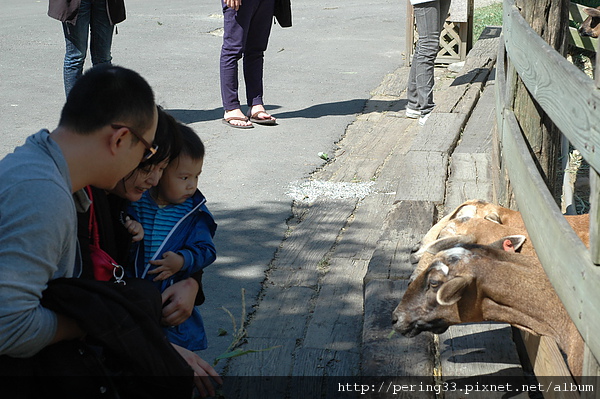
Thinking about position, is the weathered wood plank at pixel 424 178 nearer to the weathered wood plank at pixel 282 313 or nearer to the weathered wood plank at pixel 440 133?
the weathered wood plank at pixel 440 133

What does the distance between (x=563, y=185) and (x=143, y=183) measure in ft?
14.8

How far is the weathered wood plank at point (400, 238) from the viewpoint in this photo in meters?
3.78

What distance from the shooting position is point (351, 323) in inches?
153

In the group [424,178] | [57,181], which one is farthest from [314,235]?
[57,181]

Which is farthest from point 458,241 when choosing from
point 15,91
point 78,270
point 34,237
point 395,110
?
point 15,91

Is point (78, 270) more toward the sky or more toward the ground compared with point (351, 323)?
more toward the sky

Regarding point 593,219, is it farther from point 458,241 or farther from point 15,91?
point 15,91

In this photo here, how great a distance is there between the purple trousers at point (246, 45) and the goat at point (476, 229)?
4252mm

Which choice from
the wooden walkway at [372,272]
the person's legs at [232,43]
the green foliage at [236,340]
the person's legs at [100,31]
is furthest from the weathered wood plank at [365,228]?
the person's legs at [100,31]

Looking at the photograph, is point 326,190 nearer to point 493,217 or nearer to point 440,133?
point 440,133

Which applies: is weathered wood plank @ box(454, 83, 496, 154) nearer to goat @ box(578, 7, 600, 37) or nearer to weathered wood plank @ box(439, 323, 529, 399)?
goat @ box(578, 7, 600, 37)

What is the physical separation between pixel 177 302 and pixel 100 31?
5133 mm

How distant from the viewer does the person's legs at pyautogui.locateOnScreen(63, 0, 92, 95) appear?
6934mm

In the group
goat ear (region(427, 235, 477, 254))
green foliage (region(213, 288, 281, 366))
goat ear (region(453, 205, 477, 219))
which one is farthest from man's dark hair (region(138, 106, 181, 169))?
goat ear (region(453, 205, 477, 219))
